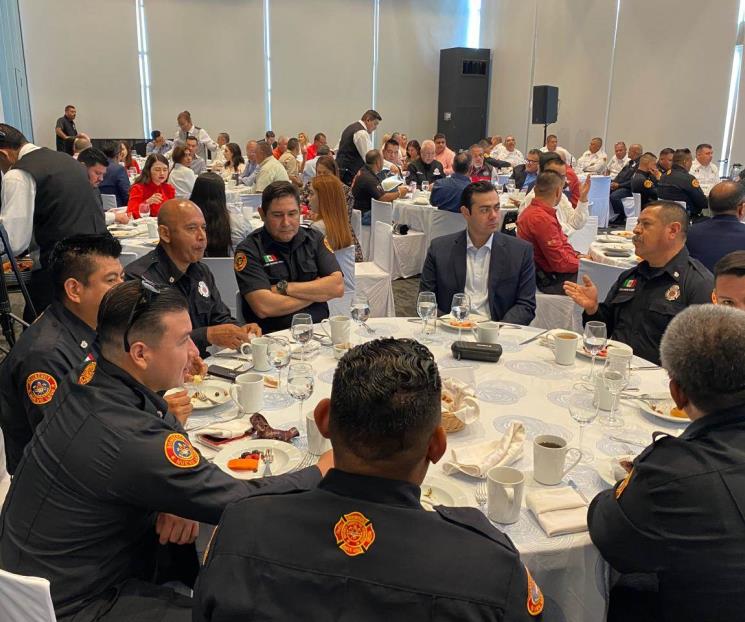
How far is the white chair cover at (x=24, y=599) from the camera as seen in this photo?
1141mm

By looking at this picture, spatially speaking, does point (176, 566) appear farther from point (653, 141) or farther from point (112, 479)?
point (653, 141)

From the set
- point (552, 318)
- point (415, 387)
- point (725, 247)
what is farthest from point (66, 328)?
point (725, 247)

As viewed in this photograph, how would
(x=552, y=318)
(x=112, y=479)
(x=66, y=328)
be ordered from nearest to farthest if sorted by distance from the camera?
(x=112, y=479) < (x=66, y=328) < (x=552, y=318)

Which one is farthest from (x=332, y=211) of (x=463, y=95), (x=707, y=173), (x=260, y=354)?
(x=463, y=95)

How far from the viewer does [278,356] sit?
2.27 m

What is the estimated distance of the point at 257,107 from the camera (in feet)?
50.4

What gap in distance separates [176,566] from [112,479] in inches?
17.0

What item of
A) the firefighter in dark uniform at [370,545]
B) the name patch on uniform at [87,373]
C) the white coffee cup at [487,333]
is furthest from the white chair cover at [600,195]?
the firefighter in dark uniform at [370,545]

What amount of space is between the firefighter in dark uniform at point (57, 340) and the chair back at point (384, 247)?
10.3ft

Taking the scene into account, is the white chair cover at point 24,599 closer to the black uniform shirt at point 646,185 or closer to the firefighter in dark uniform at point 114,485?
the firefighter in dark uniform at point 114,485

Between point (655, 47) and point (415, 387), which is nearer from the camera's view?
point (415, 387)

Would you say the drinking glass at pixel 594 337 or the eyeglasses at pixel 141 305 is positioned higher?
the eyeglasses at pixel 141 305

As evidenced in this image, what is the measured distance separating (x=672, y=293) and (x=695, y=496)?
1.92 meters

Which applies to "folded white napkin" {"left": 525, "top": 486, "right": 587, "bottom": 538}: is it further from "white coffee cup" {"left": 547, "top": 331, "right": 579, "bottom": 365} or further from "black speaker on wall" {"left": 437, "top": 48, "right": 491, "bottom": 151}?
"black speaker on wall" {"left": 437, "top": 48, "right": 491, "bottom": 151}
